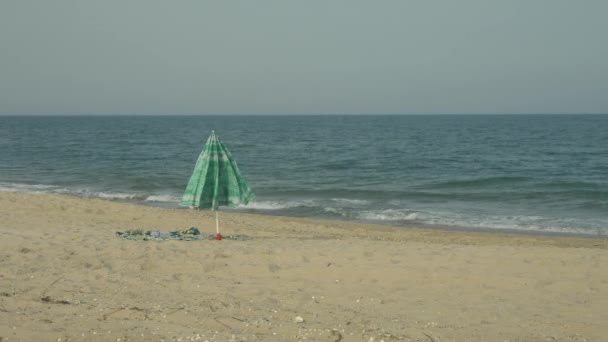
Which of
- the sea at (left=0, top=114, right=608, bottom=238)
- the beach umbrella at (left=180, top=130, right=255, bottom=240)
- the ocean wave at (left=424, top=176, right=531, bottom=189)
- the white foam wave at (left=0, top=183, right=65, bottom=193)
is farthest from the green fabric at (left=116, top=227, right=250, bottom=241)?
the ocean wave at (left=424, top=176, right=531, bottom=189)

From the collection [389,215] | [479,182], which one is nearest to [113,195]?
[389,215]

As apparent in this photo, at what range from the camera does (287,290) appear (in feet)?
23.5

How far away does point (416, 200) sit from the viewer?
1989cm

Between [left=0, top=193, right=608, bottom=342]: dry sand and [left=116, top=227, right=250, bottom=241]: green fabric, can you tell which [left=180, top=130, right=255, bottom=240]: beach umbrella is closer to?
[left=0, top=193, right=608, bottom=342]: dry sand

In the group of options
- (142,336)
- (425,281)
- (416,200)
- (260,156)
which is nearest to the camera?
(142,336)

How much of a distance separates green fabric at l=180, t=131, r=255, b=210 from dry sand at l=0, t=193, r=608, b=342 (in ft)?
2.32

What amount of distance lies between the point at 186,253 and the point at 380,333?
412cm

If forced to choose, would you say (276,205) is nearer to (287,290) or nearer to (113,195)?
(113,195)

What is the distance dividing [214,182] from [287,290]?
10.5 feet

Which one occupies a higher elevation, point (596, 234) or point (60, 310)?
point (60, 310)

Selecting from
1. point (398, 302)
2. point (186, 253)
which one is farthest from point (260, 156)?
point (398, 302)

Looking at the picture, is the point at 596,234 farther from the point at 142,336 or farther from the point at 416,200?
the point at 142,336

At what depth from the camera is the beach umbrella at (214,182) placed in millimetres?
9789

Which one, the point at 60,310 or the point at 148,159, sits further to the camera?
the point at 148,159
